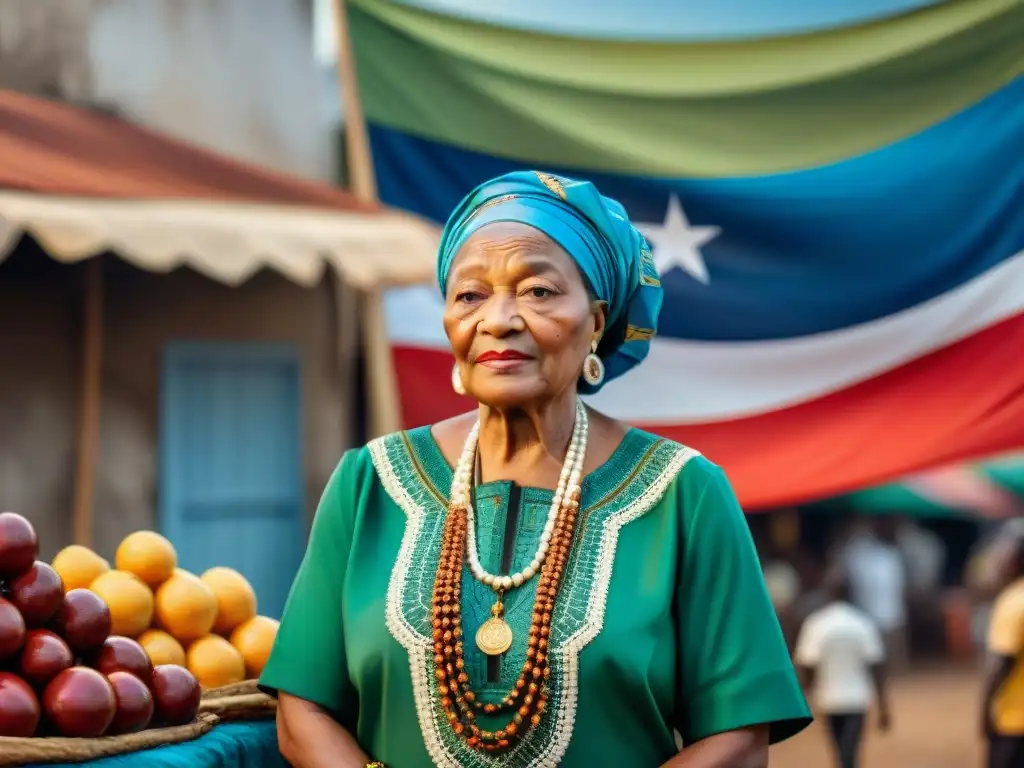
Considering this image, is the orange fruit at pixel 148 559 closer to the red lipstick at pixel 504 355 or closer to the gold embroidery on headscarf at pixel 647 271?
the red lipstick at pixel 504 355

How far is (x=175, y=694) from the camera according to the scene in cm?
302

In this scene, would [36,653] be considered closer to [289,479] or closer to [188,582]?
[188,582]

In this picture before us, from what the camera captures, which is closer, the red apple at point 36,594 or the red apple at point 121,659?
the red apple at point 36,594

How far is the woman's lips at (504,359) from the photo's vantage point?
2.77 metres

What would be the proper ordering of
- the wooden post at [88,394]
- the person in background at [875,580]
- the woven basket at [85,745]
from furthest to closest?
the person in background at [875,580], the wooden post at [88,394], the woven basket at [85,745]

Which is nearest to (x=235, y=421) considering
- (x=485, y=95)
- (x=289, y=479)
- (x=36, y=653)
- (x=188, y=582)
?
(x=289, y=479)

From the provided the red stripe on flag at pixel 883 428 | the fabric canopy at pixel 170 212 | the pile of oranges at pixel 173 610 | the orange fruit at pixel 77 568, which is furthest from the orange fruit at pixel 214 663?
the fabric canopy at pixel 170 212

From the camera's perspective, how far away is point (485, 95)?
689cm

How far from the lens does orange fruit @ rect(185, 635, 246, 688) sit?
11.3 ft

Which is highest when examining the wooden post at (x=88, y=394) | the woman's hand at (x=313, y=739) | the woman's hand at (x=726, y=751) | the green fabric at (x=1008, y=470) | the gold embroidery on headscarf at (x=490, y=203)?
the green fabric at (x=1008, y=470)

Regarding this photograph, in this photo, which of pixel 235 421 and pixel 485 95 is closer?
pixel 485 95

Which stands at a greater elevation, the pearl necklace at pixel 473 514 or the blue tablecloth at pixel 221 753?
the pearl necklace at pixel 473 514

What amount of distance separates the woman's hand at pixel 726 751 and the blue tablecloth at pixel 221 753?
84 cm

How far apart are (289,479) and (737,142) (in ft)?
11.2
